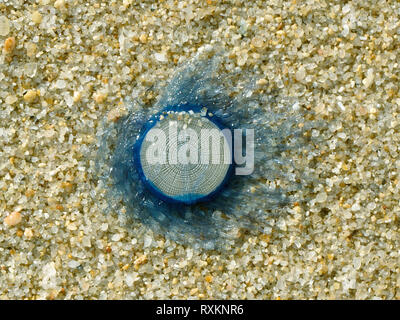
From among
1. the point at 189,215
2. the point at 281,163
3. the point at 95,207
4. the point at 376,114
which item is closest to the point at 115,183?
the point at 95,207

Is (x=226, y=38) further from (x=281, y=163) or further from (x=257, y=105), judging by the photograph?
(x=281, y=163)

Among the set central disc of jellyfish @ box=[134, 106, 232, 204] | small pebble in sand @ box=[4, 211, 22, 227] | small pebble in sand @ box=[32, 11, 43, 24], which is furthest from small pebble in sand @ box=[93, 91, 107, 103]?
small pebble in sand @ box=[4, 211, 22, 227]

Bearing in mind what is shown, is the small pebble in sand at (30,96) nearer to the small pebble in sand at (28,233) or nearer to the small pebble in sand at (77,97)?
the small pebble in sand at (77,97)

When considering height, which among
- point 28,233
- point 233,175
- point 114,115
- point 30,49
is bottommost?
point 28,233

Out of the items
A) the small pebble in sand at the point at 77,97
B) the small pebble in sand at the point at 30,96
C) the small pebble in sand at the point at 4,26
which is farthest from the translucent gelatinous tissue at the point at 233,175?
the small pebble in sand at the point at 4,26

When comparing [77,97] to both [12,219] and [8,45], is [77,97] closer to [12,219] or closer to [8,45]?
[8,45]

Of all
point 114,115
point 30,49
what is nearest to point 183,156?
point 114,115

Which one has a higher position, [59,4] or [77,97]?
[59,4]
